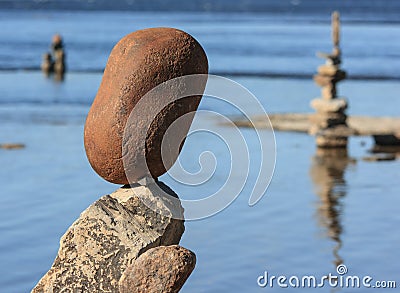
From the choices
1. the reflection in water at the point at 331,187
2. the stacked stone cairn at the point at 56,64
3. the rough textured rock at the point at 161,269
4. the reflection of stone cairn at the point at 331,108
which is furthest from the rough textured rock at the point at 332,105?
the stacked stone cairn at the point at 56,64

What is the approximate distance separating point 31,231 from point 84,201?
223 centimetres

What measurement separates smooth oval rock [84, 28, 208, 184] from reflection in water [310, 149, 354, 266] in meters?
5.98

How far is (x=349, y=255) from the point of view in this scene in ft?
43.5

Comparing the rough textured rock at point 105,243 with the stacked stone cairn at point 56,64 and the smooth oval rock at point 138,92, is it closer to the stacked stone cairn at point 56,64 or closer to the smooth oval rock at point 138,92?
the smooth oval rock at point 138,92

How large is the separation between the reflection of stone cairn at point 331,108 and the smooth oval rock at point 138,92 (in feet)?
47.2

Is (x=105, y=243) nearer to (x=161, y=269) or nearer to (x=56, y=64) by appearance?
(x=161, y=269)

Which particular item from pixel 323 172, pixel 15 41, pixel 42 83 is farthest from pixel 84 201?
pixel 15 41

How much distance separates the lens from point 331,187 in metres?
18.2

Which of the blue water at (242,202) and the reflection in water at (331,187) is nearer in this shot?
the blue water at (242,202)

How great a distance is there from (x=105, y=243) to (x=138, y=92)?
45.9 inches

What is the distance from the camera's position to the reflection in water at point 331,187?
14820mm

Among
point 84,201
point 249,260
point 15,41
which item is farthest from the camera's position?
point 15,41

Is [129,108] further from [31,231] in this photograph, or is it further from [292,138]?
[292,138]

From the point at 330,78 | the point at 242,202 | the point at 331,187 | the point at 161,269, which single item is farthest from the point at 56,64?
the point at 161,269
